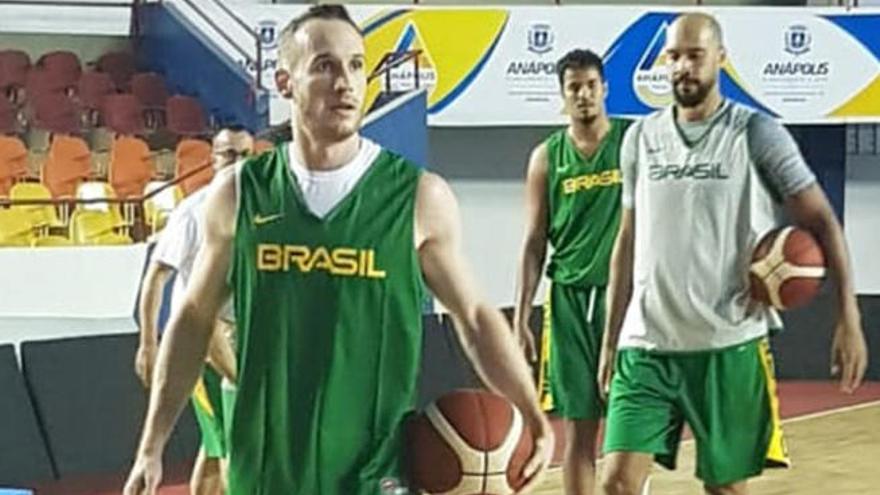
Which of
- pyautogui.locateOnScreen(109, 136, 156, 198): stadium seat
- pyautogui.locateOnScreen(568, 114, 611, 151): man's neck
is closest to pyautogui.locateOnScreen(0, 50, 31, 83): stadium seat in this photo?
pyautogui.locateOnScreen(109, 136, 156, 198): stadium seat

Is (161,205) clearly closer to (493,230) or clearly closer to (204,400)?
(493,230)

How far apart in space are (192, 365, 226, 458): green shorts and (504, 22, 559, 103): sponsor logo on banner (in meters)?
5.07

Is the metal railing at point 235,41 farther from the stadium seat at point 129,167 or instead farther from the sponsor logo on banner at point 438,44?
the stadium seat at point 129,167

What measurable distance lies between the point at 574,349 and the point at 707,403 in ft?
4.91

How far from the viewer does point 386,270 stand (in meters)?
3.44

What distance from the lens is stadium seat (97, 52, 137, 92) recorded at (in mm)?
11477

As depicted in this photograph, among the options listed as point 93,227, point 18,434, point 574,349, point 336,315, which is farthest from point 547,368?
point 93,227

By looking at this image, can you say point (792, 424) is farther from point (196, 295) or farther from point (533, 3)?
point (196, 295)

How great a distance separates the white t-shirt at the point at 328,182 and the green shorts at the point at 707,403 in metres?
1.68

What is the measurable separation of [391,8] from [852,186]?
13.9 feet

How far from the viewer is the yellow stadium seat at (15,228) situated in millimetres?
9391

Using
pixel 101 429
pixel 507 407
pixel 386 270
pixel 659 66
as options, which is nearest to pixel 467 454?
pixel 507 407

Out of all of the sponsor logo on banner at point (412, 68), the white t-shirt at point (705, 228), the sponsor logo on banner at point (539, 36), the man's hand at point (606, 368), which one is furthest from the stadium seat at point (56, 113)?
the white t-shirt at point (705, 228)

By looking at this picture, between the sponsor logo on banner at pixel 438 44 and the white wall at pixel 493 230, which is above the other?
the sponsor logo on banner at pixel 438 44
